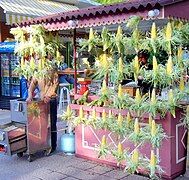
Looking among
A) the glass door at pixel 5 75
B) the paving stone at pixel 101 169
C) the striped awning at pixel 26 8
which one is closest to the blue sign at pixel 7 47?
the glass door at pixel 5 75

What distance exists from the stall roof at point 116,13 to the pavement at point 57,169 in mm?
2237

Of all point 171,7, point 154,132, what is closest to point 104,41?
point 171,7

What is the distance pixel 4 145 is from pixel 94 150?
147cm

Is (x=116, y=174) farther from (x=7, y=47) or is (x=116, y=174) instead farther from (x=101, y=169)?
(x=7, y=47)

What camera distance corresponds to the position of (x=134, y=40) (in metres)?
Result: 4.05

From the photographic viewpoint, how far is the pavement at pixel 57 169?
15.2 ft

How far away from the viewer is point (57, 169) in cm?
498

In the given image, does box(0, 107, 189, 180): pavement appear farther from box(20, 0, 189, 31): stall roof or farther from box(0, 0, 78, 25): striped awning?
box(0, 0, 78, 25): striped awning

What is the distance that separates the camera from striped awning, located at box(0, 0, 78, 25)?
8806 millimetres

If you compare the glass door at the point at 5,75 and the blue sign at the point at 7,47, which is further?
the glass door at the point at 5,75

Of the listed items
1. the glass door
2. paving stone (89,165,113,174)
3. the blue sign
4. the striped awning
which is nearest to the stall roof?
paving stone (89,165,113,174)

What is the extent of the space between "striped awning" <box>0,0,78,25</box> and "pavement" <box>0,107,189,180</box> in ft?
12.0

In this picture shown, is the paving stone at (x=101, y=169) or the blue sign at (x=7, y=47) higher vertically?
the blue sign at (x=7, y=47)

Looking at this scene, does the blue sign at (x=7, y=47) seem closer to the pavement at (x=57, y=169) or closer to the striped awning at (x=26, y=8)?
the striped awning at (x=26, y=8)
